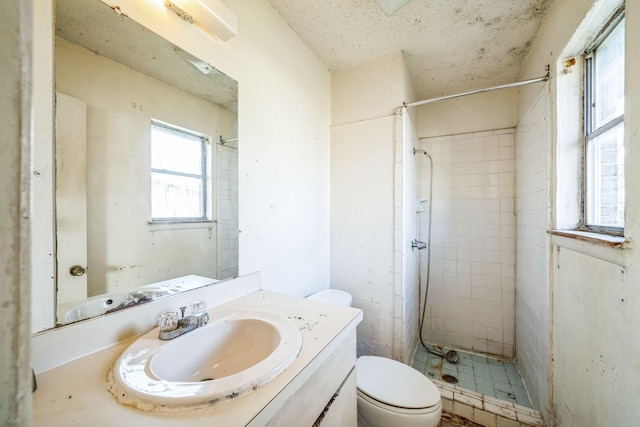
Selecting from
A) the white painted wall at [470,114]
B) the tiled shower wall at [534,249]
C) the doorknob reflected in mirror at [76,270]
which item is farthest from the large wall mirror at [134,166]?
the white painted wall at [470,114]

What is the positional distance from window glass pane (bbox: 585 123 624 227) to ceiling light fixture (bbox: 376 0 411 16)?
1082 millimetres

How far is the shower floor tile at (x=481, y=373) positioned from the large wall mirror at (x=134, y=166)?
1.83m

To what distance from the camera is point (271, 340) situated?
826 millimetres

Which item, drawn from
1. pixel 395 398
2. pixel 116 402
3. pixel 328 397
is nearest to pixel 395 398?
pixel 395 398

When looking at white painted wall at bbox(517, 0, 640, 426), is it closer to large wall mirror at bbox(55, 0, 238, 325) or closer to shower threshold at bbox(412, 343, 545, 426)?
shower threshold at bbox(412, 343, 545, 426)

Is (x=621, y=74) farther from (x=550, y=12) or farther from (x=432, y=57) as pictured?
(x=432, y=57)

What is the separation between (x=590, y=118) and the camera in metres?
1.17

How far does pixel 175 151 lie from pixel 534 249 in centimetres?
210

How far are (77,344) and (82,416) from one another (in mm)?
268

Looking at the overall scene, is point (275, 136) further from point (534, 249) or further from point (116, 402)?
point (534, 249)

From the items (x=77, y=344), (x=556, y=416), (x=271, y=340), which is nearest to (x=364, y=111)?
(x=271, y=340)

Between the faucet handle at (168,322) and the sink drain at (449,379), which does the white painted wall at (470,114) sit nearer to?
the sink drain at (449,379)

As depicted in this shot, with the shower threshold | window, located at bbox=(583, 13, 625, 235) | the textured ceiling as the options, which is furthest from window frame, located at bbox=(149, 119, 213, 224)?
the shower threshold

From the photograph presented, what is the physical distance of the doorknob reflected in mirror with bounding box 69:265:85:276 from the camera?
2.27ft
